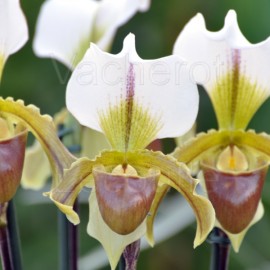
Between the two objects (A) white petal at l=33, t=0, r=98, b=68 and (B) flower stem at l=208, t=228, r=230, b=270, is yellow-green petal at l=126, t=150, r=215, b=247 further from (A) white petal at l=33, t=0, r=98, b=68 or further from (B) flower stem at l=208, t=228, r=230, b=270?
(A) white petal at l=33, t=0, r=98, b=68

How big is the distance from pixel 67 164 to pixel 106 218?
53mm

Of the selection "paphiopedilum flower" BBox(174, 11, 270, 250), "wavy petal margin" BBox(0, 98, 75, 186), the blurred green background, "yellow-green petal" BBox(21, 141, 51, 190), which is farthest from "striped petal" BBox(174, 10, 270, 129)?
the blurred green background

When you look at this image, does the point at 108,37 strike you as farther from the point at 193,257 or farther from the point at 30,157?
the point at 193,257

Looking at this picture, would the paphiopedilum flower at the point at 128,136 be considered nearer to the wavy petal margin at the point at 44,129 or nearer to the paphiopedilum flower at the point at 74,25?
the wavy petal margin at the point at 44,129

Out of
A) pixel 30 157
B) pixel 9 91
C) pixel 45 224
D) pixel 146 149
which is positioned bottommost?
pixel 45 224

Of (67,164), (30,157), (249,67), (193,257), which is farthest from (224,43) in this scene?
(193,257)

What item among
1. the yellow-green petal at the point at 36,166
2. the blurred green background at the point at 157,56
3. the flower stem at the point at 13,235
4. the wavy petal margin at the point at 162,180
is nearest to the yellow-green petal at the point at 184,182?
the wavy petal margin at the point at 162,180

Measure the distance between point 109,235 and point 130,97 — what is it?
0.34 feet

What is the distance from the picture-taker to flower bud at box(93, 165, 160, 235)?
51cm

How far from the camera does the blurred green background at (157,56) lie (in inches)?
44.6

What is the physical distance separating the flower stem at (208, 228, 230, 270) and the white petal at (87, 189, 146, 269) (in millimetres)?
69

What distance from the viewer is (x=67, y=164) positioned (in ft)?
1.76

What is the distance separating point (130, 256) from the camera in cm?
52

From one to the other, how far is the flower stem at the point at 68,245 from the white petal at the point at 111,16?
0.54 ft
